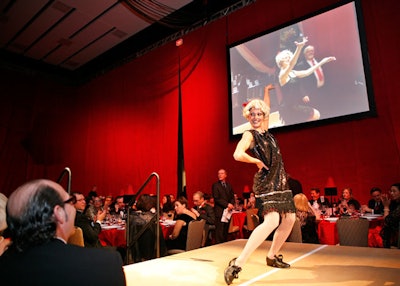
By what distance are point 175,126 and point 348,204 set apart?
4857 mm

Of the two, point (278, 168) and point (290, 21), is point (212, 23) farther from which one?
point (278, 168)

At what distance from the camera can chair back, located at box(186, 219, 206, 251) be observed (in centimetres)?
380

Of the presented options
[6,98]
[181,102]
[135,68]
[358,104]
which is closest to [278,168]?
[358,104]

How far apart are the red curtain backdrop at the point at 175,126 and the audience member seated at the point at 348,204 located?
0.44 metres

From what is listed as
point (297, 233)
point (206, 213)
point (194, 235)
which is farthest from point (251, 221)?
point (194, 235)

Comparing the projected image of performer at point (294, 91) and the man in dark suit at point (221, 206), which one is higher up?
the projected image of performer at point (294, 91)

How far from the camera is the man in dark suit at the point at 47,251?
0.93 meters

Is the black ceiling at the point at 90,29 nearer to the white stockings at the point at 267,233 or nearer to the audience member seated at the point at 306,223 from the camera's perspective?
the audience member seated at the point at 306,223

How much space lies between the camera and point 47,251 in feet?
3.13

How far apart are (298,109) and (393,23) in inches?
83.0

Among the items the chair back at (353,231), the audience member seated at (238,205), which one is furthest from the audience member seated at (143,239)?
the audience member seated at (238,205)

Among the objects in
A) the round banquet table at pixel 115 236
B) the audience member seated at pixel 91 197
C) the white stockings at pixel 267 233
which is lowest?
the round banquet table at pixel 115 236

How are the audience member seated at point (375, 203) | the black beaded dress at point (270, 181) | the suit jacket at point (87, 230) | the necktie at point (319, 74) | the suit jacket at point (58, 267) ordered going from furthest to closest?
the necktie at point (319, 74) → the audience member seated at point (375, 203) → the suit jacket at point (87, 230) → the black beaded dress at point (270, 181) → the suit jacket at point (58, 267)

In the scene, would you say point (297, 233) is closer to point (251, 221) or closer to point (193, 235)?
point (193, 235)
